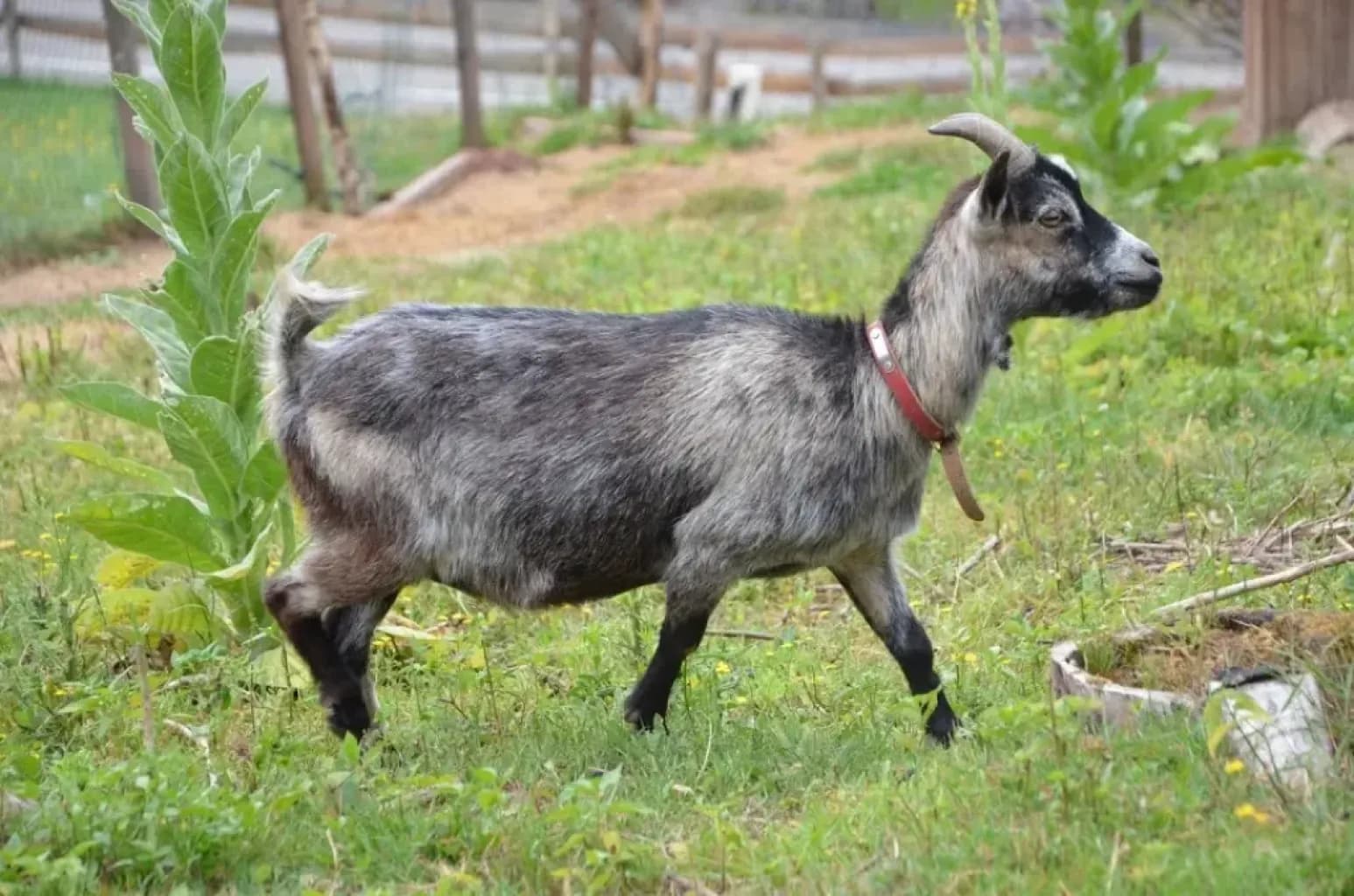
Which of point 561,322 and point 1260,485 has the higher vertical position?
point 561,322

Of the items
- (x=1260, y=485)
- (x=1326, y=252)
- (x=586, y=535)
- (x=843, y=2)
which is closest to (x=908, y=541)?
(x=1260, y=485)

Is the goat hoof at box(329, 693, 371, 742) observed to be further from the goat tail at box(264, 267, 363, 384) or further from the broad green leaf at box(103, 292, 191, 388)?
the broad green leaf at box(103, 292, 191, 388)

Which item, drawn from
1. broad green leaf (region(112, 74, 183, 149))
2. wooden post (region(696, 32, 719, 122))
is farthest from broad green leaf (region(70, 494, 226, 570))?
wooden post (region(696, 32, 719, 122))

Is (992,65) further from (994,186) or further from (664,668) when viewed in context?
(664,668)

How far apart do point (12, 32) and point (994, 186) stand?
13049mm

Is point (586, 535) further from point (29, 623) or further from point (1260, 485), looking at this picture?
point (1260, 485)

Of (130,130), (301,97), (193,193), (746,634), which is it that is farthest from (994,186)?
(301,97)

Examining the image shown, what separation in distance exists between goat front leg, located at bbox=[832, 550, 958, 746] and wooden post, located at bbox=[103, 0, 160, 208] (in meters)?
7.31

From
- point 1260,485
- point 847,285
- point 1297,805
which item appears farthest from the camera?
point 847,285

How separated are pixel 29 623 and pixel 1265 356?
5.04 metres

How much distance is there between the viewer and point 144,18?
Answer: 5652mm

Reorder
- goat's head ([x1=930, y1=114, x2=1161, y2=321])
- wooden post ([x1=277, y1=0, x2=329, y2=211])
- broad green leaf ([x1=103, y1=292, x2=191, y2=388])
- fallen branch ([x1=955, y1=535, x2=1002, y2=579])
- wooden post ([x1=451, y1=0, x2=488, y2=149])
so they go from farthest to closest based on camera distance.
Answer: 1. wooden post ([x1=451, y1=0, x2=488, y2=149])
2. wooden post ([x1=277, y1=0, x2=329, y2=211])
3. fallen branch ([x1=955, y1=535, x2=1002, y2=579])
4. broad green leaf ([x1=103, y1=292, x2=191, y2=388])
5. goat's head ([x1=930, y1=114, x2=1161, y2=321])

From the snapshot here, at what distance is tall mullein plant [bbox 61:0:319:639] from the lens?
5.46 m

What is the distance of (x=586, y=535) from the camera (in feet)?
17.1
